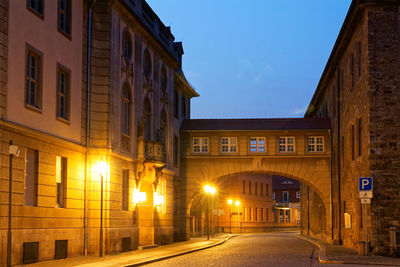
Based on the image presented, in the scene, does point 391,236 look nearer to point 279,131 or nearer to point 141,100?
point 141,100

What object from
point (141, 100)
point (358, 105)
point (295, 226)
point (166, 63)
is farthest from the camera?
point (295, 226)

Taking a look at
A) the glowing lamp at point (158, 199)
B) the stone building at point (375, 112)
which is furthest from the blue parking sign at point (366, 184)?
the glowing lamp at point (158, 199)

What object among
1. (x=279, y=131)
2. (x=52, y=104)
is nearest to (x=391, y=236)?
(x=52, y=104)

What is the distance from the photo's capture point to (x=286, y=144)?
43156 mm

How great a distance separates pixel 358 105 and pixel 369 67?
339 cm

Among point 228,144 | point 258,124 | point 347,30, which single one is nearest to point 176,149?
point 228,144

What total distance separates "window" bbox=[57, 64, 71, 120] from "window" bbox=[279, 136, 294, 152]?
68.7 ft

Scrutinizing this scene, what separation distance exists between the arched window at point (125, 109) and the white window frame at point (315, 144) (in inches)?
619

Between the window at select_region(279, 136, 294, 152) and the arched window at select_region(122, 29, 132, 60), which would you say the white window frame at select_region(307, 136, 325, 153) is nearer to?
the window at select_region(279, 136, 294, 152)

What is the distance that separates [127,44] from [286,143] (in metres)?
15.7

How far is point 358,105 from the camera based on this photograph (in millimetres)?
30078

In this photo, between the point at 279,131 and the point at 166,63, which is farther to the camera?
the point at 279,131

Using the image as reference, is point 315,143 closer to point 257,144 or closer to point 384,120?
point 257,144

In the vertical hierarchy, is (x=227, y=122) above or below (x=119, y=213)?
above
